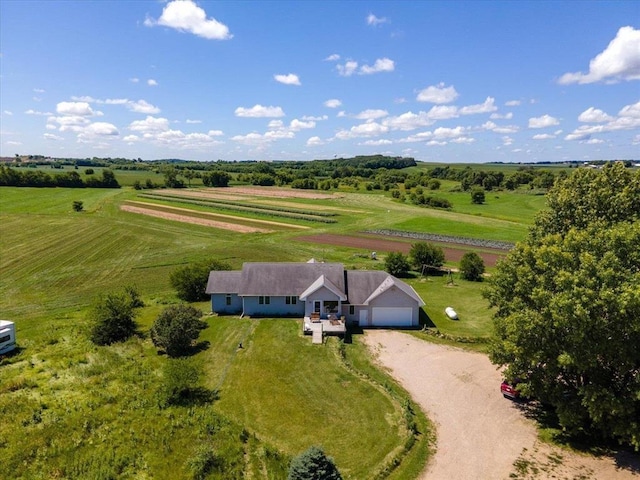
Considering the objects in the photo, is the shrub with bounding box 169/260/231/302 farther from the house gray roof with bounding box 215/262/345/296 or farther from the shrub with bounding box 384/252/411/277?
the shrub with bounding box 384/252/411/277

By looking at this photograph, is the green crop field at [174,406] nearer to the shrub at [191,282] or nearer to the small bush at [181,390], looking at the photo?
the small bush at [181,390]

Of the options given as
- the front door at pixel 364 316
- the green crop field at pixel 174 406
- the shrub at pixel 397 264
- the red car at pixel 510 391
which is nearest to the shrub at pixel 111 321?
the green crop field at pixel 174 406

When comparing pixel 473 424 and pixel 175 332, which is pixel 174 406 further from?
pixel 473 424

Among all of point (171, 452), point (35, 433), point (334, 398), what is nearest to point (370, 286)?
point (334, 398)

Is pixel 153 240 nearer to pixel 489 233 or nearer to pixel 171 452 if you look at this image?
pixel 171 452

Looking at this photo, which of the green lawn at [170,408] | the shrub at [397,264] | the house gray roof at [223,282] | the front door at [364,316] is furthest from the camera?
the shrub at [397,264]

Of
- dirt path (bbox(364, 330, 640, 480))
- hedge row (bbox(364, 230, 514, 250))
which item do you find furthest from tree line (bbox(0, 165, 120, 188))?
dirt path (bbox(364, 330, 640, 480))

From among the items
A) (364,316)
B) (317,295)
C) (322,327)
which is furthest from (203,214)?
(322,327)
